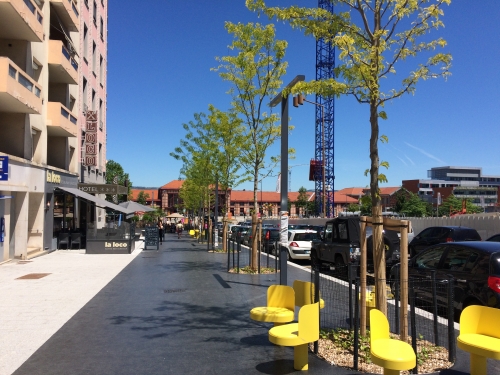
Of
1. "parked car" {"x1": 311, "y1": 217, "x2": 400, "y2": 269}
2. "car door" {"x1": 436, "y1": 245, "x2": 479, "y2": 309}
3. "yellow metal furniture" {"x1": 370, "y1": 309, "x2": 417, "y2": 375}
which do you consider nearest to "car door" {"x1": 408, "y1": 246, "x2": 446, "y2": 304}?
"car door" {"x1": 436, "y1": 245, "x2": 479, "y2": 309}

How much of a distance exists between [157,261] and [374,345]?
14641 millimetres

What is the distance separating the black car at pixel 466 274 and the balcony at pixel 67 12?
20.5 meters

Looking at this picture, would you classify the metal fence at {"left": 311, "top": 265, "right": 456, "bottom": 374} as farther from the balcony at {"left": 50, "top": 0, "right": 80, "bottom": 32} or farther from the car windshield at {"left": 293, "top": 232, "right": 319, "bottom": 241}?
the balcony at {"left": 50, "top": 0, "right": 80, "bottom": 32}

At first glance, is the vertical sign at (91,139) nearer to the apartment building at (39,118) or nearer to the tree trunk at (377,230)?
the apartment building at (39,118)

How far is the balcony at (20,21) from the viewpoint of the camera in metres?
16.1

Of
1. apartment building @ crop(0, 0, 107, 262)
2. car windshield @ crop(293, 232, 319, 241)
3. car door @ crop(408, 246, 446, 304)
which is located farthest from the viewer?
car windshield @ crop(293, 232, 319, 241)

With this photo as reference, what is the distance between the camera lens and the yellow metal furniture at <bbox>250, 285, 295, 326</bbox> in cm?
657

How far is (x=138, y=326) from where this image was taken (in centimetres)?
773

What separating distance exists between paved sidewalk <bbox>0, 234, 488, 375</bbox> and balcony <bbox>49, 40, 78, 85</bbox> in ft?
36.5

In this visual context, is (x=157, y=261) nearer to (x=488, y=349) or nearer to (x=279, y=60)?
(x=279, y=60)

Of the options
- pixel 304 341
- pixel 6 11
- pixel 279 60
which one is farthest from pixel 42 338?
pixel 6 11

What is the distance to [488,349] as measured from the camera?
4.82m

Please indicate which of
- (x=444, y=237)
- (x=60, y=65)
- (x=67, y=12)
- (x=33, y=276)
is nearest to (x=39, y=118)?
(x=60, y=65)

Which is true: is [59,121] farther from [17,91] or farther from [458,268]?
[458,268]
